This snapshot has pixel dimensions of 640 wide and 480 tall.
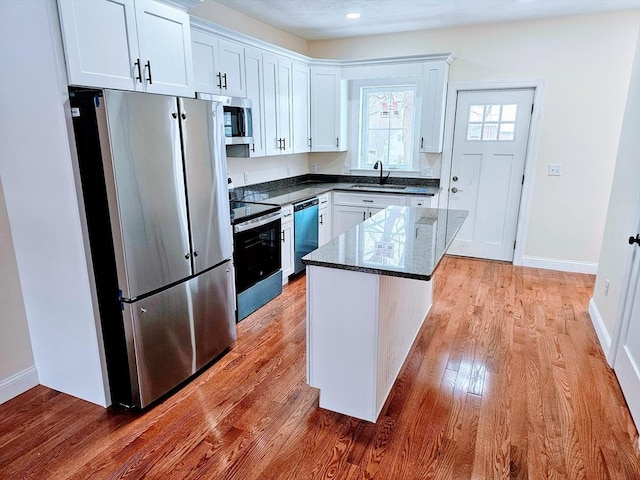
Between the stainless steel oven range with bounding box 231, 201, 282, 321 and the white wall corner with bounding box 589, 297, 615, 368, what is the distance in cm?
257

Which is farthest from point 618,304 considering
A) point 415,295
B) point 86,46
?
point 86,46

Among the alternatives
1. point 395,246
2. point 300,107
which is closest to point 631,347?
point 395,246

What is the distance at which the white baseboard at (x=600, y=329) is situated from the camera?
2.73 m

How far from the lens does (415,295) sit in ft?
9.41

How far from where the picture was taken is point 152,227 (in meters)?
2.10

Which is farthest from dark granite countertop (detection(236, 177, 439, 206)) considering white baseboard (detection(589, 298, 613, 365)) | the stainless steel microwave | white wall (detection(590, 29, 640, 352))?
white baseboard (detection(589, 298, 613, 365))

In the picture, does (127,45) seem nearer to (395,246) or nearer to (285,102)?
(395,246)

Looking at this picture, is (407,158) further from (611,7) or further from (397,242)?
(397,242)

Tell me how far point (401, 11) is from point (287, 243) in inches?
97.6

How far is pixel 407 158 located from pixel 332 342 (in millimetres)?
3462

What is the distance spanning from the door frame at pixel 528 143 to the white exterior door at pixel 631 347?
88.4 inches

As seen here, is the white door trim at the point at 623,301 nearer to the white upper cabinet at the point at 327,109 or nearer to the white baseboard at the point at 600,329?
the white baseboard at the point at 600,329

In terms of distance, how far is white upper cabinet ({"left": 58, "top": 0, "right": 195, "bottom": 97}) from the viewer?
186 cm

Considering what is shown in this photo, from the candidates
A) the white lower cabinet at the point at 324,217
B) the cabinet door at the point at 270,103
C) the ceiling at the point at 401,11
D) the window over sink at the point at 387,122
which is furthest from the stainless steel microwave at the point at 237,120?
the window over sink at the point at 387,122
